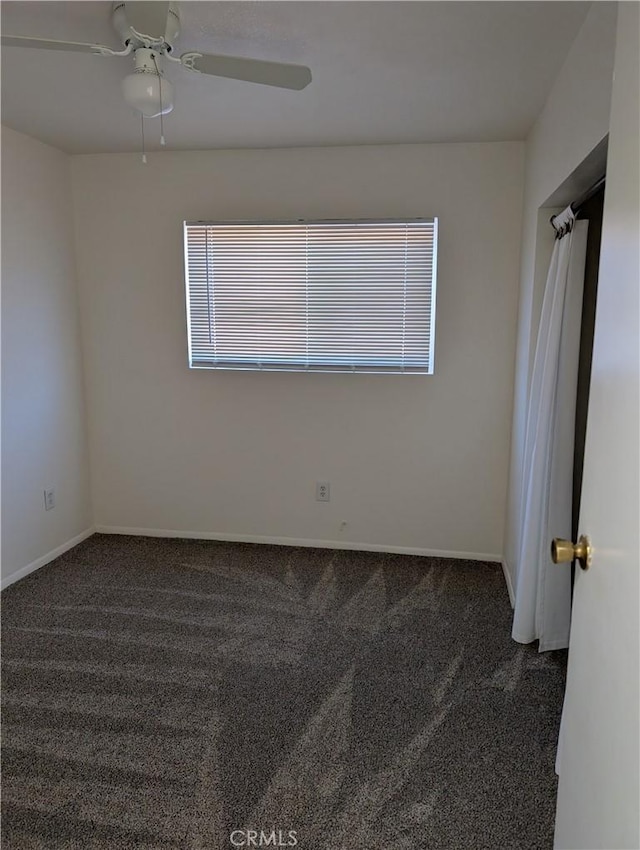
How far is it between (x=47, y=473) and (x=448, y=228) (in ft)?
8.99

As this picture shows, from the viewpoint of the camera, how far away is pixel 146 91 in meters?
1.76

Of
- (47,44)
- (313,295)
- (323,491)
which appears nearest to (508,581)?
(323,491)

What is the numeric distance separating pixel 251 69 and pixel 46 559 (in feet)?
9.34

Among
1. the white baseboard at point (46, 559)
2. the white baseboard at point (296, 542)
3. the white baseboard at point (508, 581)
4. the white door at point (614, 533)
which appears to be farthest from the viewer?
the white baseboard at point (296, 542)

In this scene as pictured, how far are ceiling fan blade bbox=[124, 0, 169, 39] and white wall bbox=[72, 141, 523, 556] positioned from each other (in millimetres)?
1491

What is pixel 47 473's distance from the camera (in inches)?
127

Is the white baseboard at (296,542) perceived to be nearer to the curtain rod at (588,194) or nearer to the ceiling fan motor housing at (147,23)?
the curtain rod at (588,194)

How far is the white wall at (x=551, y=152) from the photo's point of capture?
5.14ft

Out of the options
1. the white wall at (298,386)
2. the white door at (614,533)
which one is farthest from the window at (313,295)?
the white door at (614,533)

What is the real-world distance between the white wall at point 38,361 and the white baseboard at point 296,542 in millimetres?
385

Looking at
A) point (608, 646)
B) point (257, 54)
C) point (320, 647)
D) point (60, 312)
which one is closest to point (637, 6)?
point (608, 646)

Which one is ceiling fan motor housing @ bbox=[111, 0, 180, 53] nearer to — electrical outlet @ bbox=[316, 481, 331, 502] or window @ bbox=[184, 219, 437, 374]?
window @ bbox=[184, 219, 437, 374]

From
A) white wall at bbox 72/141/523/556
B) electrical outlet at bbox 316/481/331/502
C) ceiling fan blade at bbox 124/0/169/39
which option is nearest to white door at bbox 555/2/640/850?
ceiling fan blade at bbox 124/0/169/39

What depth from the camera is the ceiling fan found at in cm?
158
